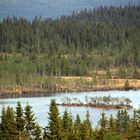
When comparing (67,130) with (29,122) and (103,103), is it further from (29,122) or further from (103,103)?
(103,103)

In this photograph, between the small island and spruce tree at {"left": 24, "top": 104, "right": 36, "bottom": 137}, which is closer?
spruce tree at {"left": 24, "top": 104, "right": 36, "bottom": 137}

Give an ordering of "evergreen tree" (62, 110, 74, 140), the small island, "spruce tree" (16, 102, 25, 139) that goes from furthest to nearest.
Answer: the small island, "evergreen tree" (62, 110, 74, 140), "spruce tree" (16, 102, 25, 139)

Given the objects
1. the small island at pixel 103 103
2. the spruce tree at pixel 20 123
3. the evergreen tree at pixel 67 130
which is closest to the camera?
the spruce tree at pixel 20 123

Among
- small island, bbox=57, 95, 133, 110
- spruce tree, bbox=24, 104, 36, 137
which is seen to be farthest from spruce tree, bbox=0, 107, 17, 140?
small island, bbox=57, 95, 133, 110

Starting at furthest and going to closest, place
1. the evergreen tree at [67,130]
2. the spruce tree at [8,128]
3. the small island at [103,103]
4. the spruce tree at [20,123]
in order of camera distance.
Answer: the small island at [103,103] → the evergreen tree at [67,130] → the spruce tree at [20,123] → the spruce tree at [8,128]

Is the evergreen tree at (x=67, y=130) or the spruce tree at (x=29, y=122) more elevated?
the spruce tree at (x=29, y=122)

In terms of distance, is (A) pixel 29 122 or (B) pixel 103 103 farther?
(B) pixel 103 103

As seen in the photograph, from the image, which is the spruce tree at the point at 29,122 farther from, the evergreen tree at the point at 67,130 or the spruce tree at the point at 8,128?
the evergreen tree at the point at 67,130

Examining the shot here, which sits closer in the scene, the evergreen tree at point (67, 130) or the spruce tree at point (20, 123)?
the spruce tree at point (20, 123)

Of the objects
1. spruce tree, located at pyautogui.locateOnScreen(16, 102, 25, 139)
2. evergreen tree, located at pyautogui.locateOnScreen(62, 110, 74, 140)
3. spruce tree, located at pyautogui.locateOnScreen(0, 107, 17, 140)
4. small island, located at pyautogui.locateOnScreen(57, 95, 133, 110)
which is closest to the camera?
spruce tree, located at pyautogui.locateOnScreen(0, 107, 17, 140)

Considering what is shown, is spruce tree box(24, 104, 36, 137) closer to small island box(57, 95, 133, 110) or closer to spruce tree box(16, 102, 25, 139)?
spruce tree box(16, 102, 25, 139)

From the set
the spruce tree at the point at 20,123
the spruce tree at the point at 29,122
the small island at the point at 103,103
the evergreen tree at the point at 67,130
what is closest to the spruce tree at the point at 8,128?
the spruce tree at the point at 20,123

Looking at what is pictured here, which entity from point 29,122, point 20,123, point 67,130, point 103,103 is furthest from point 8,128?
point 103,103

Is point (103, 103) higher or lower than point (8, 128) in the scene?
higher
